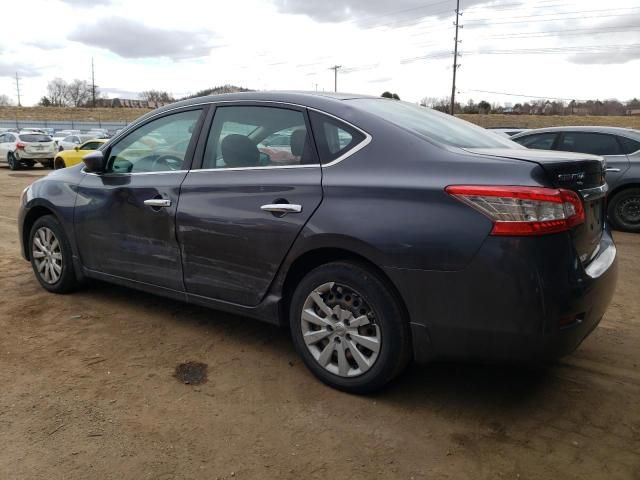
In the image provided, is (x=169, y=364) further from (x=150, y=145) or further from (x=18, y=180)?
(x=18, y=180)

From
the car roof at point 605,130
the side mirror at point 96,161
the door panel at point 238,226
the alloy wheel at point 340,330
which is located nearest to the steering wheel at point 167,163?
the door panel at point 238,226

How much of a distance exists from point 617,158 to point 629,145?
0.29 m

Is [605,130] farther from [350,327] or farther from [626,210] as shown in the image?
[350,327]

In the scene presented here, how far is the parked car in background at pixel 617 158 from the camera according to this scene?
8.34 m

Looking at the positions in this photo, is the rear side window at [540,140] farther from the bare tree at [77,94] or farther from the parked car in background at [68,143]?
the bare tree at [77,94]

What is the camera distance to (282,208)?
10.6 feet

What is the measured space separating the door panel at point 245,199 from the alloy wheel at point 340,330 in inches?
13.6

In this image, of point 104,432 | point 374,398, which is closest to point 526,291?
point 374,398

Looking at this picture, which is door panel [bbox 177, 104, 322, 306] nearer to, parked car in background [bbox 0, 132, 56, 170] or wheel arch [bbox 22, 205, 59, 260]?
wheel arch [bbox 22, 205, 59, 260]

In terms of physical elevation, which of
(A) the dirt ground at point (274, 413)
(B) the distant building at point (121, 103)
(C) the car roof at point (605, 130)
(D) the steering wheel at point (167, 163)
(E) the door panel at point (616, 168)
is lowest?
(A) the dirt ground at point (274, 413)

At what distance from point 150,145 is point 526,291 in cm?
290

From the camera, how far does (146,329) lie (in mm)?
4172

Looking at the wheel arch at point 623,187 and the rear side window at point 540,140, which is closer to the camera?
the wheel arch at point 623,187

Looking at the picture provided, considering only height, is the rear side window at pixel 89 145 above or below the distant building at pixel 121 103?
below
